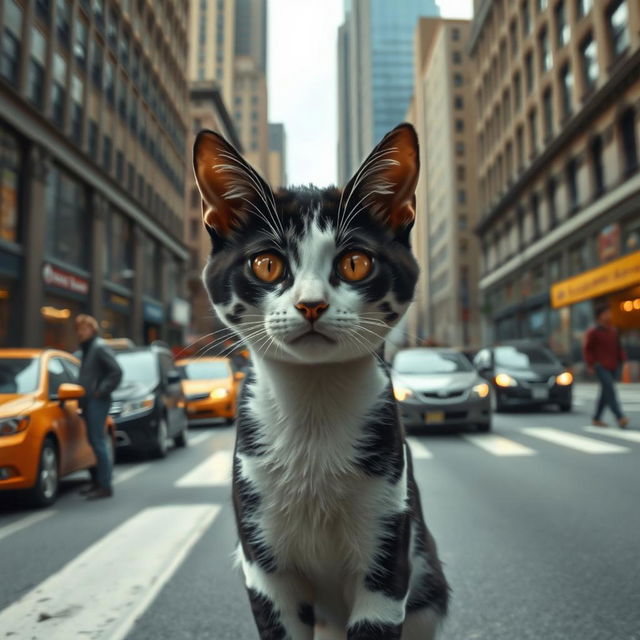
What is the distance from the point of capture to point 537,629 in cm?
279

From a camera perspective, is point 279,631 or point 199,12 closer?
point 279,631

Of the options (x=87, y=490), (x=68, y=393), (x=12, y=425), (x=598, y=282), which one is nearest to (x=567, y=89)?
(x=598, y=282)

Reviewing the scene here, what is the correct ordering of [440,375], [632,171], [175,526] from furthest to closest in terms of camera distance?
[632,171]
[440,375]
[175,526]

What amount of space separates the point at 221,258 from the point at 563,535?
147 inches

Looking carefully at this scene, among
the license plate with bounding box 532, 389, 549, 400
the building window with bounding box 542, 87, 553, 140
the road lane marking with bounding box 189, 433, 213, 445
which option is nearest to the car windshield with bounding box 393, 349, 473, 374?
the license plate with bounding box 532, 389, 549, 400

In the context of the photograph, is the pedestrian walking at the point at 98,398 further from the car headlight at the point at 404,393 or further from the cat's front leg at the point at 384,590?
the car headlight at the point at 404,393

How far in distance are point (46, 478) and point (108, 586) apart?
9.34 feet

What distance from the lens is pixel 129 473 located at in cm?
791

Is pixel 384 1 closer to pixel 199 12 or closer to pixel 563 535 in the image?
pixel 199 12

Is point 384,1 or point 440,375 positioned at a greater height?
point 384,1

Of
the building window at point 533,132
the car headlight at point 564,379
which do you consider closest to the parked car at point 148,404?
the car headlight at point 564,379

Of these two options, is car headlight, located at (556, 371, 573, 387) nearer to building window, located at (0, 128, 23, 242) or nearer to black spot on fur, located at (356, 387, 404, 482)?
black spot on fur, located at (356, 387, 404, 482)

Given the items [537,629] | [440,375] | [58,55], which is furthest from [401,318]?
[58,55]

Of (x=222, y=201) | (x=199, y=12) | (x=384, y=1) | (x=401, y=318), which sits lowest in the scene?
(x=401, y=318)
